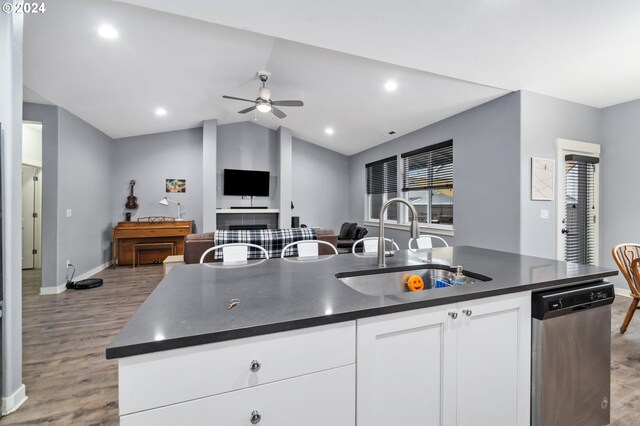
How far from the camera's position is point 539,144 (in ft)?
11.0

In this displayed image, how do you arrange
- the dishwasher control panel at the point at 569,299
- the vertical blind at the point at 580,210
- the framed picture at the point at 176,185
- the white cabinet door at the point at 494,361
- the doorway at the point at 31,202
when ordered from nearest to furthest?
the white cabinet door at the point at 494,361 → the dishwasher control panel at the point at 569,299 → the vertical blind at the point at 580,210 → the doorway at the point at 31,202 → the framed picture at the point at 176,185

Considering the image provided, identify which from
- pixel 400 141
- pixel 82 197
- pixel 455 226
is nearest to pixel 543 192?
pixel 455 226

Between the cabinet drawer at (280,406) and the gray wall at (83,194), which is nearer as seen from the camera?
the cabinet drawer at (280,406)

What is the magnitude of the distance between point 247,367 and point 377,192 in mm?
5834

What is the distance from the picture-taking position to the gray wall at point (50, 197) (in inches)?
144

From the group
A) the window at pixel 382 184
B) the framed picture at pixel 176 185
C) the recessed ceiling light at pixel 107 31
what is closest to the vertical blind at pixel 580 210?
the window at pixel 382 184

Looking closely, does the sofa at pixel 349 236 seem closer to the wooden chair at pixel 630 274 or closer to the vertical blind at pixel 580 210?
the vertical blind at pixel 580 210

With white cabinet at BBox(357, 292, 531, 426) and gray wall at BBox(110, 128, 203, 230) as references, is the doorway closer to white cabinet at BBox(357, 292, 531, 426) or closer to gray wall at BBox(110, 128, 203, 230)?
gray wall at BBox(110, 128, 203, 230)

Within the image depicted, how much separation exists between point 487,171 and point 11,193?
4.50 metres

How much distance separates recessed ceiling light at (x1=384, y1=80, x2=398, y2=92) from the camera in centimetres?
354

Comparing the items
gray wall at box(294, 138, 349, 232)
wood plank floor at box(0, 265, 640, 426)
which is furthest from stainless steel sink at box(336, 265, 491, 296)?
gray wall at box(294, 138, 349, 232)

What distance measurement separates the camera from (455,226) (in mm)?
4176

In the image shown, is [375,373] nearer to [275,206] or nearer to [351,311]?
[351,311]

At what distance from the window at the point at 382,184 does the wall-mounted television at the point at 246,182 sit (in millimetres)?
2438
